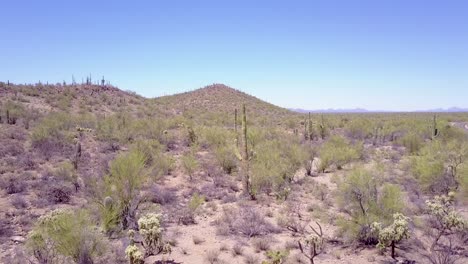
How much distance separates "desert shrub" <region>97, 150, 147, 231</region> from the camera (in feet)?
29.9

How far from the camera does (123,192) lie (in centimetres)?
990

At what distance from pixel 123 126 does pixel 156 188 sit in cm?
1282

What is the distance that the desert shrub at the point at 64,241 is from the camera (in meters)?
6.96

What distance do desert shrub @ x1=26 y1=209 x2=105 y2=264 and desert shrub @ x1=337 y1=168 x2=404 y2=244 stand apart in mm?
5822

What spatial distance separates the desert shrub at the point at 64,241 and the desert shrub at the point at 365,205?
5.82 m

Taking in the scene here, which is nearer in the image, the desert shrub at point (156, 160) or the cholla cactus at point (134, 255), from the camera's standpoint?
the cholla cactus at point (134, 255)

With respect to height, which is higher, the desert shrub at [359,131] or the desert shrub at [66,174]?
the desert shrub at [359,131]

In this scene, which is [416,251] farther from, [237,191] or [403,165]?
[403,165]

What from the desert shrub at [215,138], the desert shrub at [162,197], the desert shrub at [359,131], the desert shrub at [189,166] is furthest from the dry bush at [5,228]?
the desert shrub at [359,131]

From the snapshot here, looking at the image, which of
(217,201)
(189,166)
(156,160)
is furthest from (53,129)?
(217,201)

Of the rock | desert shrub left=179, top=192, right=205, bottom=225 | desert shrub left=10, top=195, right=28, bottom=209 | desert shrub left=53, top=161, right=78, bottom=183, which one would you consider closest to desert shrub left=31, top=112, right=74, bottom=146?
desert shrub left=53, top=161, right=78, bottom=183

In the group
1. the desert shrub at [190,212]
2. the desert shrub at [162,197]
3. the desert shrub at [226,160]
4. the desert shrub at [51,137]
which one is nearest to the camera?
the desert shrub at [190,212]

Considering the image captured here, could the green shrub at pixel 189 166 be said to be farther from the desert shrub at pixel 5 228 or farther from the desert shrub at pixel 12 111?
the desert shrub at pixel 12 111

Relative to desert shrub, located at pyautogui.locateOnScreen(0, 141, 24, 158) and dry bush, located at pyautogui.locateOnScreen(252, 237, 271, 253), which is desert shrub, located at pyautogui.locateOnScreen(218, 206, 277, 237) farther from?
desert shrub, located at pyautogui.locateOnScreen(0, 141, 24, 158)
